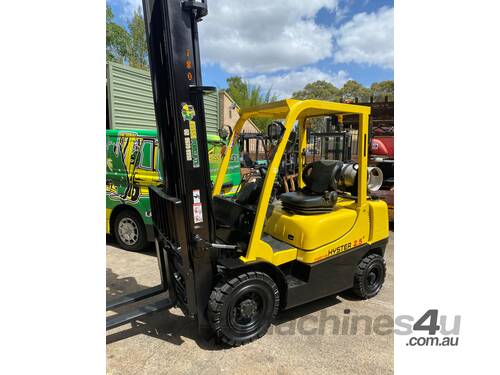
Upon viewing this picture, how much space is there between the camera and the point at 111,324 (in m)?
2.80

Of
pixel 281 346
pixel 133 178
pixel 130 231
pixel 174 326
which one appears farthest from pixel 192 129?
pixel 130 231

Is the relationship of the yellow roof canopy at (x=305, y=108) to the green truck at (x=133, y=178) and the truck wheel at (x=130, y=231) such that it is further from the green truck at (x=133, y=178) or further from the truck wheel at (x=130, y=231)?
the truck wheel at (x=130, y=231)

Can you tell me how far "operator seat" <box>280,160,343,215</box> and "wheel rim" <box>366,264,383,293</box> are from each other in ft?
3.61

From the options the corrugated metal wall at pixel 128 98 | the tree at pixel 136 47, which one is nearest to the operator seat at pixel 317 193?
the corrugated metal wall at pixel 128 98

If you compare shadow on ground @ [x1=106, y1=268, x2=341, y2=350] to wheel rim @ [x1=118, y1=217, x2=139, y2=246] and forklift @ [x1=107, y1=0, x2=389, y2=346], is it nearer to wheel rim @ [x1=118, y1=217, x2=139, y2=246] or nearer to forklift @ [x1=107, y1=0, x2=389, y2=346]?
forklift @ [x1=107, y1=0, x2=389, y2=346]

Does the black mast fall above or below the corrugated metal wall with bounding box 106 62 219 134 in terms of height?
below

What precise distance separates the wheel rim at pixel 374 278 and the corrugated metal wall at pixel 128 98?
25.5 feet

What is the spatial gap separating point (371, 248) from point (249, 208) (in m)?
1.76

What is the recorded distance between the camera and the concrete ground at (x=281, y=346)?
9.03 ft

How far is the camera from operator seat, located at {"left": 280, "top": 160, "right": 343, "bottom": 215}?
11.6ft

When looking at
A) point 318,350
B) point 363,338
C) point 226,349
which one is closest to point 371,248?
point 363,338

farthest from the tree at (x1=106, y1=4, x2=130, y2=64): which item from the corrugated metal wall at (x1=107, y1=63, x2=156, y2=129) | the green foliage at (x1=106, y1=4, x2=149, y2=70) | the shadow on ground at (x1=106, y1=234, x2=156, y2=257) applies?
the shadow on ground at (x1=106, y1=234, x2=156, y2=257)

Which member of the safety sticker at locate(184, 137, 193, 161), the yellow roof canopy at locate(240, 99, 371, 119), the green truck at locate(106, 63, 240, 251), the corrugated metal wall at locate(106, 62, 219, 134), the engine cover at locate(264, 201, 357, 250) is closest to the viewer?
the safety sticker at locate(184, 137, 193, 161)

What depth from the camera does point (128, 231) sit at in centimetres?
546
